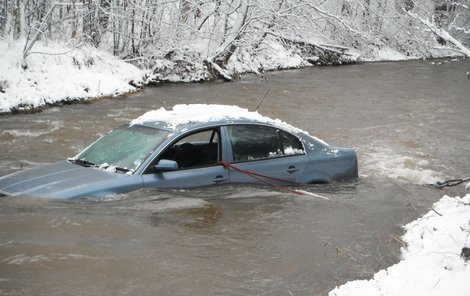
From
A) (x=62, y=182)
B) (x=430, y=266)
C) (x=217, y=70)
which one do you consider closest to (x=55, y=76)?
(x=217, y=70)

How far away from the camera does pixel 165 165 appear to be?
6.28 m

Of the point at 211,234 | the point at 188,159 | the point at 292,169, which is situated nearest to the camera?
the point at 211,234

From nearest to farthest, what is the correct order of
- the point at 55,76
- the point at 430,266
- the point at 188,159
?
the point at 430,266
the point at 188,159
the point at 55,76

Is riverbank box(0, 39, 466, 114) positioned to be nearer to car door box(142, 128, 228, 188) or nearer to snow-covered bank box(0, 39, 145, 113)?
snow-covered bank box(0, 39, 145, 113)

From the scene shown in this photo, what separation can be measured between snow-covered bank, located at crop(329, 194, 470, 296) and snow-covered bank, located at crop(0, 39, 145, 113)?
11.8 metres

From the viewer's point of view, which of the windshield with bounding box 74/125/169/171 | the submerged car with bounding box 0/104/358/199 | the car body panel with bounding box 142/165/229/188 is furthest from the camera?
the windshield with bounding box 74/125/169/171

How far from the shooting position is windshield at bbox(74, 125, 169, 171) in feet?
21.1

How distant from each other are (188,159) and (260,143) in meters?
1.05

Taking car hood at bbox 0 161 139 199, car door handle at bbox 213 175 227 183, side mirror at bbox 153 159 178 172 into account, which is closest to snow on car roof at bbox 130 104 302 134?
side mirror at bbox 153 159 178 172

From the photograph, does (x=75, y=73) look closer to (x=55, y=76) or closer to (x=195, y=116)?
(x=55, y=76)

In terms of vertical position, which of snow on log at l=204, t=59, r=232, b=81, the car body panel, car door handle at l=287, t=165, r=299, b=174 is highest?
the car body panel

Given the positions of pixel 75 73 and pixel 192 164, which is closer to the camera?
pixel 192 164

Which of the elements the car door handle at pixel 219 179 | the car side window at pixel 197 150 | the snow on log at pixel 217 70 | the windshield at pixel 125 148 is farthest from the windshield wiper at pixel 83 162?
the snow on log at pixel 217 70

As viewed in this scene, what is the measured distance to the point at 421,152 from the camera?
12406 mm
